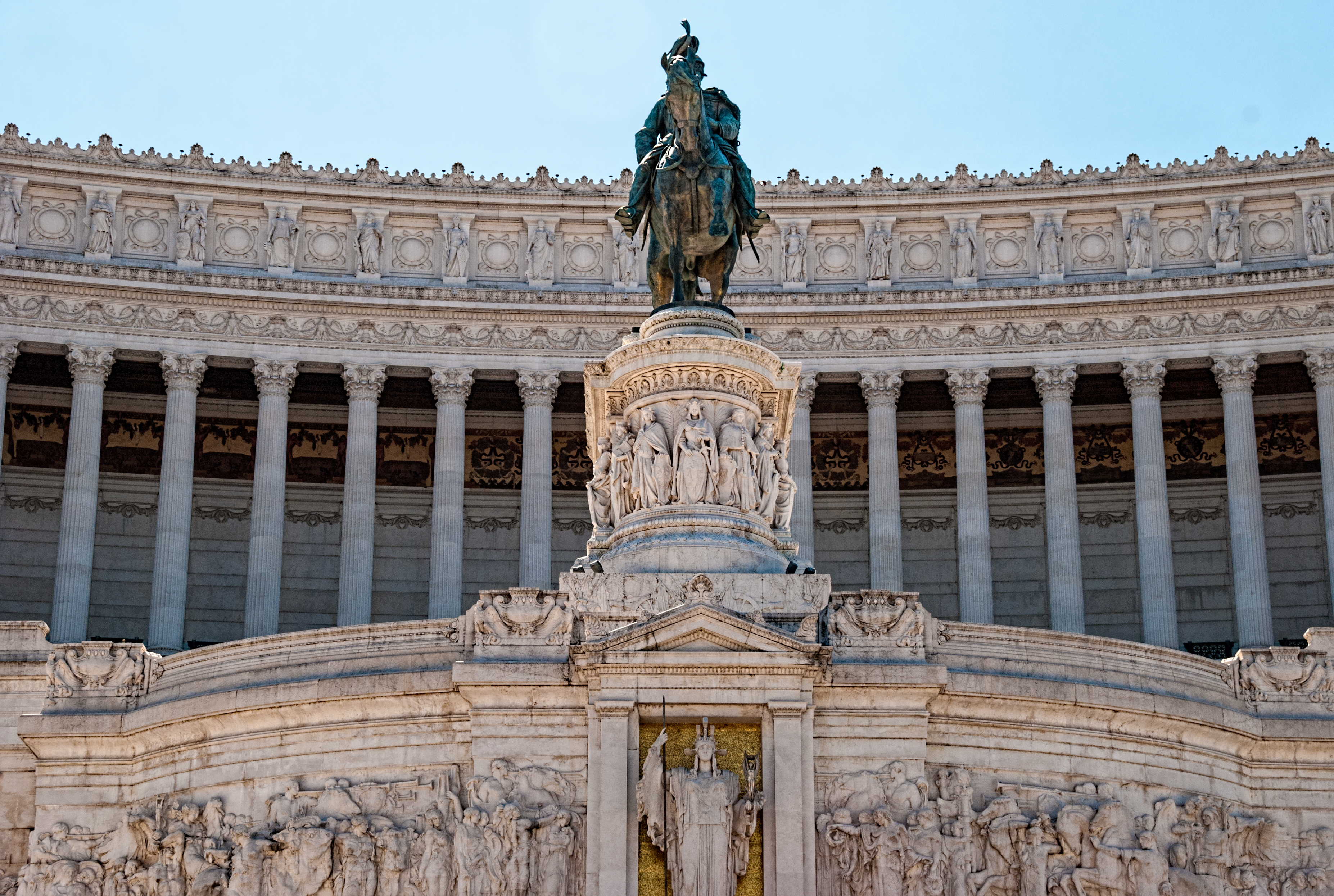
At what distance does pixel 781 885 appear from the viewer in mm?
24109

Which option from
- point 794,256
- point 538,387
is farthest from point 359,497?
point 794,256

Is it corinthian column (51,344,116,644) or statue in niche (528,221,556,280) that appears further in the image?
statue in niche (528,221,556,280)

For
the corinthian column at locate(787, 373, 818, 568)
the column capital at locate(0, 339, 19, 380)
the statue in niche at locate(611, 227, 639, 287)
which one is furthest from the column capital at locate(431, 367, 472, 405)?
the column capital at locate(0, 339, 19, 380)

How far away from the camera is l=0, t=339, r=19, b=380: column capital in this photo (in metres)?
56.7

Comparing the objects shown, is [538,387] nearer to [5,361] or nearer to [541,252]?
[541,252]

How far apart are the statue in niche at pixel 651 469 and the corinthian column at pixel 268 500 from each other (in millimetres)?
27110

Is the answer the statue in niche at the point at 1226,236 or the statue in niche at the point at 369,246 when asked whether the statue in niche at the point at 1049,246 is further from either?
the statue in niche at the point at 369,246

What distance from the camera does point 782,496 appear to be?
3055 centimetres

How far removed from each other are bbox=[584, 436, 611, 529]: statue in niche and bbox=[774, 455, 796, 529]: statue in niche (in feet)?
8.22

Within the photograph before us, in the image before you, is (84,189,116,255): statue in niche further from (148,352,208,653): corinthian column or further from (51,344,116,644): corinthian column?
(148,352,208,653): corinthian column

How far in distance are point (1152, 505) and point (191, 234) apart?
29.0 m

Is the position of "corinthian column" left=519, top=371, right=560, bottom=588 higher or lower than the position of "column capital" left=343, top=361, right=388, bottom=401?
lower

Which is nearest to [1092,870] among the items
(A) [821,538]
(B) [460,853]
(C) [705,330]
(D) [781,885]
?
(D) [781,885]

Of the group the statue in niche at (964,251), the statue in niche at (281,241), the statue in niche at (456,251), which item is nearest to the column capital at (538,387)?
the statue in niche at (456,251)
